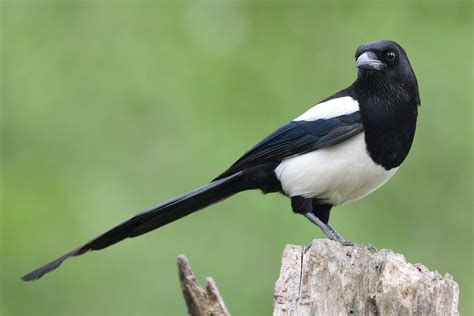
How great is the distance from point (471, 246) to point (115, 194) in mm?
2520

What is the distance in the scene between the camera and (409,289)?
3441mm

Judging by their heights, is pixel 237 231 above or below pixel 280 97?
below

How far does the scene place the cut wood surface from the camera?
342cm

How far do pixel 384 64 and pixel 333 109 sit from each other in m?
0.33

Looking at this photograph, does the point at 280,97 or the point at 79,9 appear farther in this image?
the point at 79,9

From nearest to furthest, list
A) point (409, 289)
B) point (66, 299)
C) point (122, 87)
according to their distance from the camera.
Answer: point (409, 289) → point (66, 299) → point (122, 87)

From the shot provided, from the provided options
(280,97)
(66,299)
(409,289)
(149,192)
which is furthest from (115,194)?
(409,289)

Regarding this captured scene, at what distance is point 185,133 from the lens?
6.45 metres

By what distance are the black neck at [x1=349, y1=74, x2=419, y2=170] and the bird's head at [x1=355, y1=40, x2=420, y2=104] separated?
0.04ft

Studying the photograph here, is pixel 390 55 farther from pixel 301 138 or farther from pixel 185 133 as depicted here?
pixel 185 133

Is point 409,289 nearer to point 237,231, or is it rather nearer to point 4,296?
point 237,231

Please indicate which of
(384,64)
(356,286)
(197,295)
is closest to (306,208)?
(384,64)

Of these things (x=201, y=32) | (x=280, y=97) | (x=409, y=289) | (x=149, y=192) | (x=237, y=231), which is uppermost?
(x=201, y=32)

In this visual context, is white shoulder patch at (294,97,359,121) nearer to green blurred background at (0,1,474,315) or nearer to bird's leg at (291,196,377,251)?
bird's leg at (291,196,377,251)
